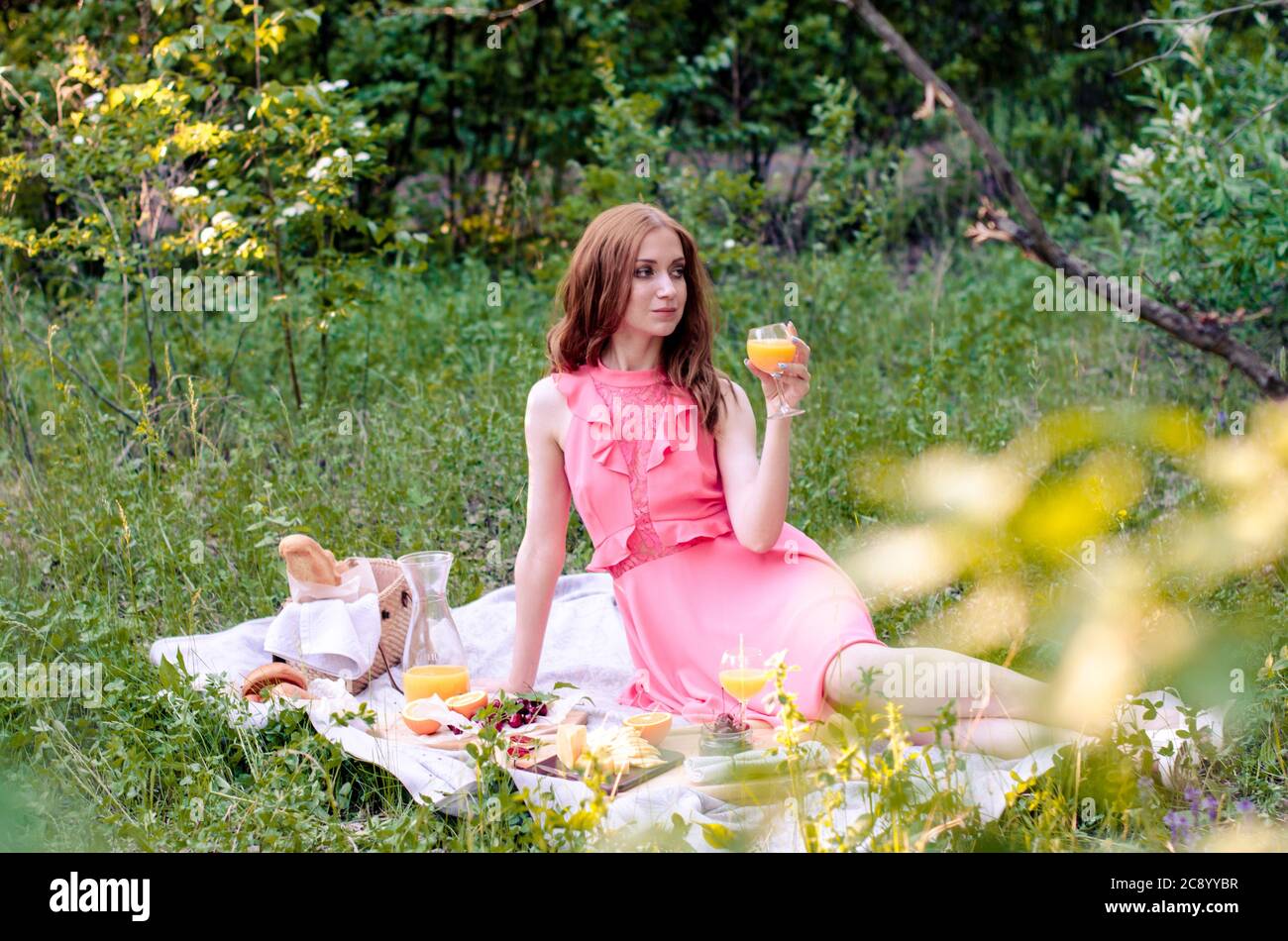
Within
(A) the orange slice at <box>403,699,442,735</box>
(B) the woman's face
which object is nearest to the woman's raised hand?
(B) the woman's face

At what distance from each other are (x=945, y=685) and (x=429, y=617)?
1368 mm

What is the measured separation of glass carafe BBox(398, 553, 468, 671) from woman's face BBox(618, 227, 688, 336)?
0.83 metres

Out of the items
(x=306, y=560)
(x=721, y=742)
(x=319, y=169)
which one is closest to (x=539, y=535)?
(x=306, y=560)

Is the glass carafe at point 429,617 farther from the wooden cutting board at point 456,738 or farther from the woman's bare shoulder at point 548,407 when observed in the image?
the woman's bare shoulder at point 548,407

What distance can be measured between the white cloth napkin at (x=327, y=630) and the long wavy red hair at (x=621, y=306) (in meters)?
0.89

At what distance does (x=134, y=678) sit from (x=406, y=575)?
2.46 feet

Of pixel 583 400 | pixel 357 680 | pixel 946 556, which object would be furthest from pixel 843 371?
pixel 946 556

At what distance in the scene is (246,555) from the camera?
165 inches

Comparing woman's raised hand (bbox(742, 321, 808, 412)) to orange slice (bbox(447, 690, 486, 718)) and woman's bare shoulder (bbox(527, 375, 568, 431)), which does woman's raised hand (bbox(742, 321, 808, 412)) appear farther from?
orange slice (bbox(447, 690, 486, 718))

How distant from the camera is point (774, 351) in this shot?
9.42 feet

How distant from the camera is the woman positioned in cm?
333

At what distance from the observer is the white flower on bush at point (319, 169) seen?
484 centimetres

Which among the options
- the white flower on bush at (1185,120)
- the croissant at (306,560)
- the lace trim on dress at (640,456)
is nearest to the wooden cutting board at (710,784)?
the lace trim on dress at (640,456)

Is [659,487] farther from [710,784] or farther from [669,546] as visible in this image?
[710,784]
